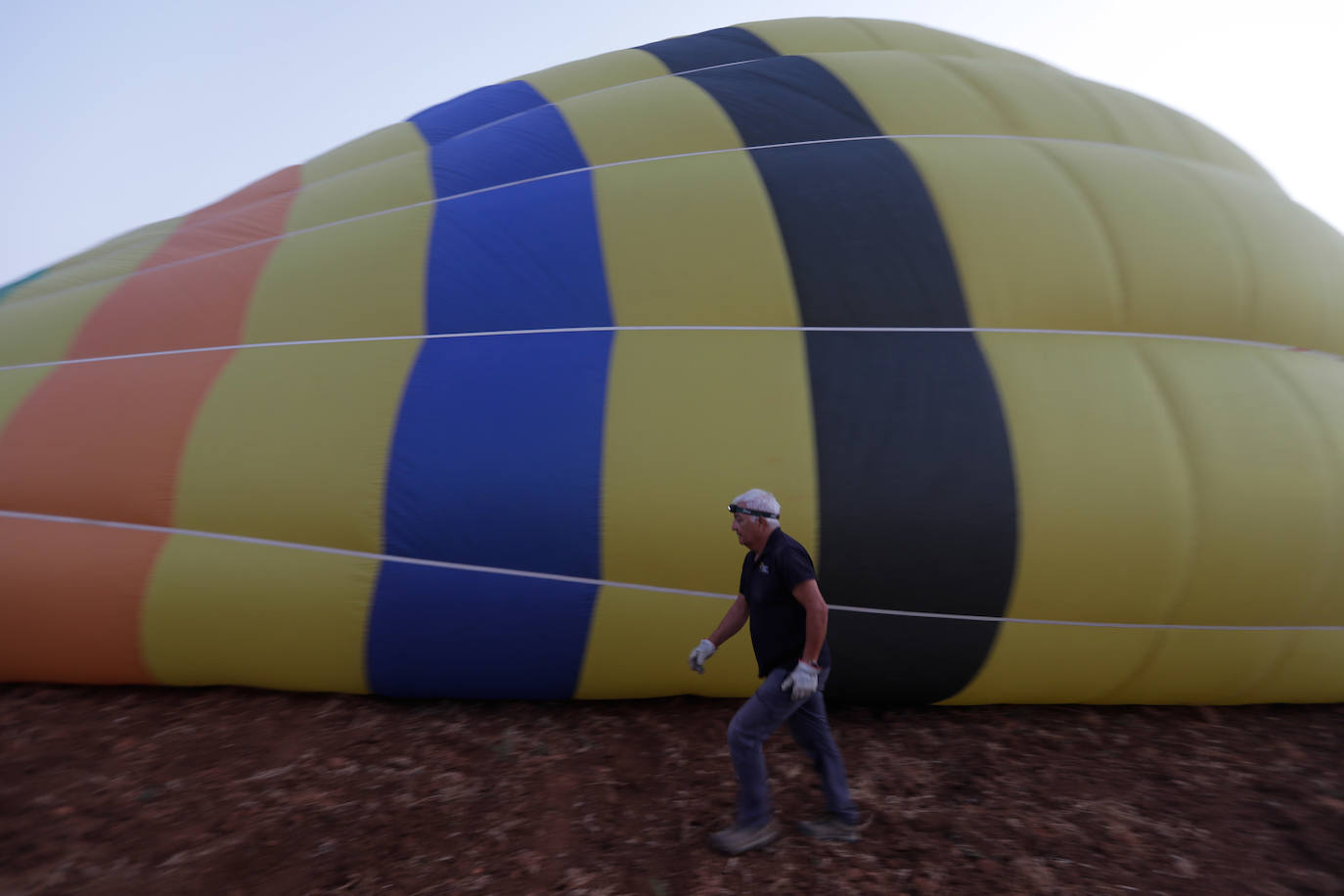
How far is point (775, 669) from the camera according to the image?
2914 millimetres

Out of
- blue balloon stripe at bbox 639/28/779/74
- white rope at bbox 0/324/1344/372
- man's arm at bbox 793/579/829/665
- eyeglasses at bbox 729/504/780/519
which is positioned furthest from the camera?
blue balloon stripe at bbox 639/28/779/74

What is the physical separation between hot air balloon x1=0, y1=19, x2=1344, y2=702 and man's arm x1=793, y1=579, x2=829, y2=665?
0.86 metres

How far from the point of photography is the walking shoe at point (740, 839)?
2.99 metres

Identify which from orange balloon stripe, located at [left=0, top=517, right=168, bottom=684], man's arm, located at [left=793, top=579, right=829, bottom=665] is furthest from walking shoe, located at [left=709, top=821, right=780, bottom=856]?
orange balloon stripe, located at [left=0, top=517, right=168, bottom=684]

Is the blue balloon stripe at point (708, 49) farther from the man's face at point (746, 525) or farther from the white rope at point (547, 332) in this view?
the man's face at point (746, 525)

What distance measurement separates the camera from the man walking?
9.19 feet

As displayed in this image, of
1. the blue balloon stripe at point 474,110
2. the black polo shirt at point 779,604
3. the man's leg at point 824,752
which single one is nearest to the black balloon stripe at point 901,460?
the man's leg at point 824,752

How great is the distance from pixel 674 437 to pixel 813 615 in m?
1.20

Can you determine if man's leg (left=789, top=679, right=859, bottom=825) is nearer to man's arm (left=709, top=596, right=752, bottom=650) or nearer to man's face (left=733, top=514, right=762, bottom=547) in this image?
man's arm (left=709, top=596, right=752, bottom=650)

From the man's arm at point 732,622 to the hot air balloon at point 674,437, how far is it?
0.52m

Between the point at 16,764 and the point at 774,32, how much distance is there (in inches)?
239

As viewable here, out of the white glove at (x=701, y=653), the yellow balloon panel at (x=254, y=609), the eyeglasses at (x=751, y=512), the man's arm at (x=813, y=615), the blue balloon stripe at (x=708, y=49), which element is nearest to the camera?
the man's arm at (x=813, y=615)

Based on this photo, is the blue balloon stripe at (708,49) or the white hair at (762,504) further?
the blue balloon stripe at (708,49)

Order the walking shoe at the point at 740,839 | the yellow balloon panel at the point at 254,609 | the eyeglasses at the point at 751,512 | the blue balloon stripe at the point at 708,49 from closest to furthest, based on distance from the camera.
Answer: the eyeglasses at the point at 751,512 → the walking shoe at the point at 740,839 → the yellow balloon panel at the point at 254,609 → the blue balloon stripe at the point at 708,49
